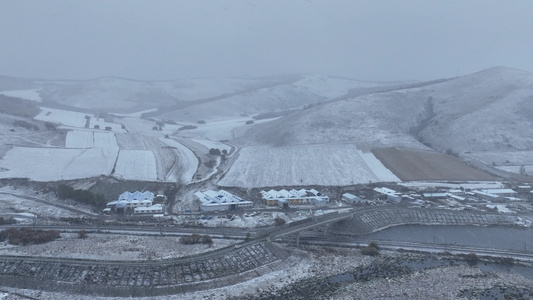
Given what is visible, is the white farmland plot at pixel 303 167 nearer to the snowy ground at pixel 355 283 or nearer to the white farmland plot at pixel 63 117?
the snowy ground at pixel 355 283

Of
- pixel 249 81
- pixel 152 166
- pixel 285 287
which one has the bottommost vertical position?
pixel 285 287

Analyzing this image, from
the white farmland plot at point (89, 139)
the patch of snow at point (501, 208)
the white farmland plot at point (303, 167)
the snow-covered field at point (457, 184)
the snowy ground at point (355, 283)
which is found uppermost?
the white farmland plot at point (89, 139)

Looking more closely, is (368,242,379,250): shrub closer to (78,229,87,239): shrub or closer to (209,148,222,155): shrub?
(78,229,87,239): shrub

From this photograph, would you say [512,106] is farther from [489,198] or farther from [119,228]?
[119,228]

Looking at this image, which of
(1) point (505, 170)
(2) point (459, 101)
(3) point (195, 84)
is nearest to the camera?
(1) point (505, 170)

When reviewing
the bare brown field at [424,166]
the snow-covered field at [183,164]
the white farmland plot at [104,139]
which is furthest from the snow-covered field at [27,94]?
the bare brown field at [424,166]

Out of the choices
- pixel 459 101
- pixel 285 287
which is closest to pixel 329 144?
pixel 459 101
